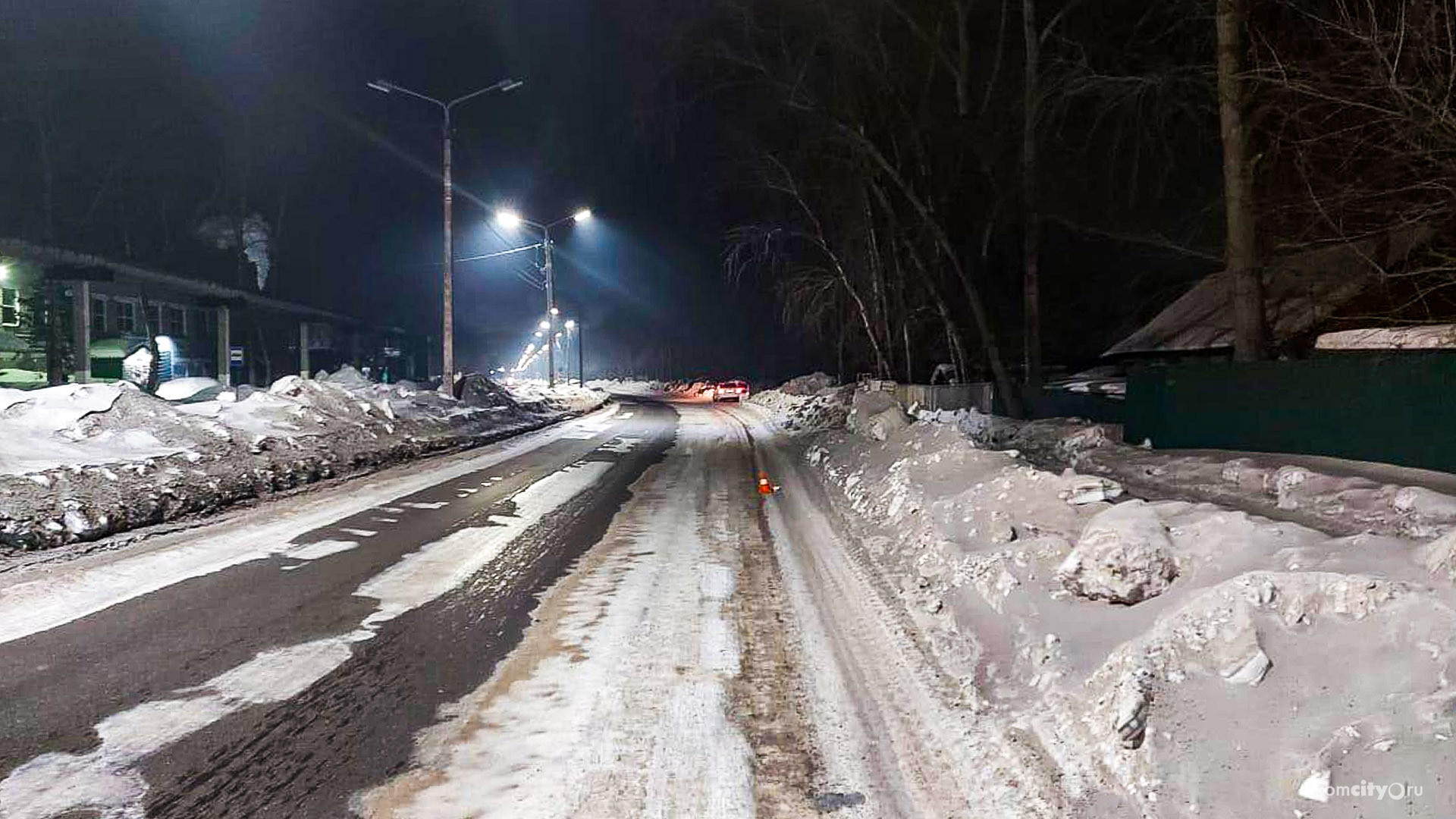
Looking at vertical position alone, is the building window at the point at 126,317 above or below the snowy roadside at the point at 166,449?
above

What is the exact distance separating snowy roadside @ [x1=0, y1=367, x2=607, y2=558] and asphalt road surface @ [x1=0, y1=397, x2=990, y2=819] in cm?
128

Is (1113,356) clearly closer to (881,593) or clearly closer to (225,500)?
(881,593)

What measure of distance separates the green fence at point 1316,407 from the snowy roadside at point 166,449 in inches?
550

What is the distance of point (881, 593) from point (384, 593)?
4.17 metres

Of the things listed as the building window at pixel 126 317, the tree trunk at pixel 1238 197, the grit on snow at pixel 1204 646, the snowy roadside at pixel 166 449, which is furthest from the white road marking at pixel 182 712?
the building window at pixel 126 317

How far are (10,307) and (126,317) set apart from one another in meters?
10.2

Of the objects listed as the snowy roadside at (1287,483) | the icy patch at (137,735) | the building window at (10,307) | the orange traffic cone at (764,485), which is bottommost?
the icy patch at (137,735)

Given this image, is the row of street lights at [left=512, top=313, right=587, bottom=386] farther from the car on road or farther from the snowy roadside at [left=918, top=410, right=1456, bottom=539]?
the snowy roadside at [left=918, top=410, right=1456, bottom=539]

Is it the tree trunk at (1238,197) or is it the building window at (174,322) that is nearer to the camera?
the tree trunk at (1238,197)

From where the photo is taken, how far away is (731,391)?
63.1 meters

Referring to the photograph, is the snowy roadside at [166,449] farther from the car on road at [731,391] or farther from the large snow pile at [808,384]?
the car on road at [731,391]

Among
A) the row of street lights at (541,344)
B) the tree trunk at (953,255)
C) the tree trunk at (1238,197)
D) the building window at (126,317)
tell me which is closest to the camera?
the tree trunk at (1238,197)

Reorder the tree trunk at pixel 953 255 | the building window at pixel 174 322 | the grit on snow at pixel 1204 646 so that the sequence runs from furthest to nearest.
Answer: the building window at pixel 174 322 → the tree trunk at pixel 953 255 → the grit on snow at pixel 1204 646

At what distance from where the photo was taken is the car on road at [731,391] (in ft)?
204
